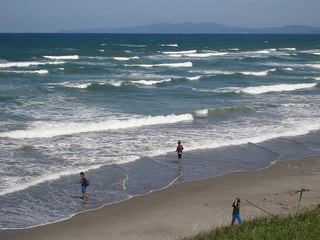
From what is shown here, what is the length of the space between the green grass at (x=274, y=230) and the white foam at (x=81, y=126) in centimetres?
1321

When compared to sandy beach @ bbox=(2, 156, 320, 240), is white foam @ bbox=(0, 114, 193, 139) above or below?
above

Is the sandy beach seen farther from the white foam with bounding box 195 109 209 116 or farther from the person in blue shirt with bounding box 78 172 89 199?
the white foam with bounding box 195 109 209 116

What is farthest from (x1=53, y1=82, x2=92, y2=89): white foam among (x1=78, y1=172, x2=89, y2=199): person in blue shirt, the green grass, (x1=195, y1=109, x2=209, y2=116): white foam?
the green grass

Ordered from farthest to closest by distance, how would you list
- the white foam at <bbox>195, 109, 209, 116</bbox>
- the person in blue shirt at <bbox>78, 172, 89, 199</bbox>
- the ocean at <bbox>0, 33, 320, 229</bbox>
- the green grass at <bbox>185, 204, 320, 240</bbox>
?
the white foam at <bbox>195, 109, 209, 116</bbox>, the ocean at <bbox>0, 33, 320, 229</bbox>, the person in blue shirt at <bbox>78, 172, 89, 199</bbox>, the green grass at <bbox>185, 204, 320, 240</bbox>

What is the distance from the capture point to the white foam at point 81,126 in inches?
835

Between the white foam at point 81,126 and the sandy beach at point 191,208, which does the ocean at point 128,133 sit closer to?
the white foam at point 81,126

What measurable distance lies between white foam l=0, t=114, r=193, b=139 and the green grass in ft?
43.3

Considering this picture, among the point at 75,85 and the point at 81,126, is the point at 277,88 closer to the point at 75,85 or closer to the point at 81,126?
the point at 75,85

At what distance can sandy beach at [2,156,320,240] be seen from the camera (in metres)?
11.1

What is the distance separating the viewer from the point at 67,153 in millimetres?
18266

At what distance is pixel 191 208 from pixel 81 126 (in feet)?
38.1

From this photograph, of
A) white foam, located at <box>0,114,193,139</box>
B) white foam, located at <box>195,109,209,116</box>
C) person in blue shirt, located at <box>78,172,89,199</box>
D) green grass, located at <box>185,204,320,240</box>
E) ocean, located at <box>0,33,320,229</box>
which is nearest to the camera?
green grass, located at <box>185,204,320,240</box>

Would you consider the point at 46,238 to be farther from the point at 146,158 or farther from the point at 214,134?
the point at 214,134

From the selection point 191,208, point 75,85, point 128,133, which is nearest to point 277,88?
point 75,85
